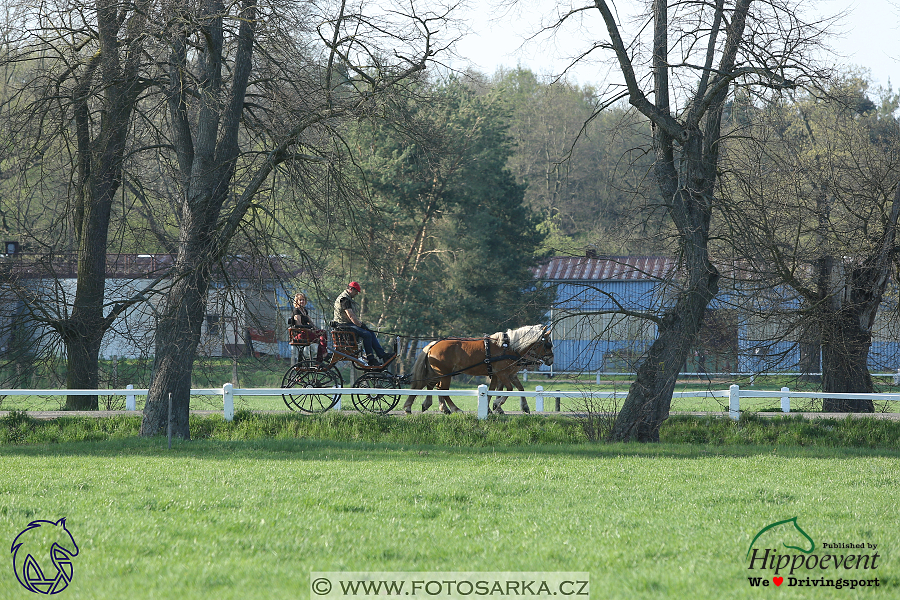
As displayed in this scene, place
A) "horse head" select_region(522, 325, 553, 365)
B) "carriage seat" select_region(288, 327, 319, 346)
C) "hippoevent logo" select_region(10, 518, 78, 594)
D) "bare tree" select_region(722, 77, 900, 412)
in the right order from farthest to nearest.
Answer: "horse head" select_region(522, 325, 553, 365)
"carriage seat" select_region(288, 327, 319, 346)
"bare tree" select_region(722, 77, 900, 412)
"hippoevent logo" select_region(10, 518, 78, 594)

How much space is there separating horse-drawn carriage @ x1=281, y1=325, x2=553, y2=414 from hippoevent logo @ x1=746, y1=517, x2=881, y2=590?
9.04m

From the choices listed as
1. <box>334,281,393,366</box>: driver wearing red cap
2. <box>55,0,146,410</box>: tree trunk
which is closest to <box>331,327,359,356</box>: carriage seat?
<box>334,281,393,366</box>: driver wearing red cap

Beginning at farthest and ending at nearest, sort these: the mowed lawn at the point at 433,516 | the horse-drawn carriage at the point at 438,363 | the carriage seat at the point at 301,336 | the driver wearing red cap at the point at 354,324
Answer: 1. the horse-drawn carriage at the point at 438,363
2. the driver wearing red cap at the point at 354,324
3. the carriage seat at the point at 301,336
4. the mowed lawn at the point at 433,516

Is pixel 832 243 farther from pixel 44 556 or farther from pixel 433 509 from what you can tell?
pixel 44 556

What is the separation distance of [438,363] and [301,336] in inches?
109

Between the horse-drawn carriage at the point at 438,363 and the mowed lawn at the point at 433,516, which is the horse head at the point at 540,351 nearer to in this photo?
the horse-drawn carriage at the point at 438,363

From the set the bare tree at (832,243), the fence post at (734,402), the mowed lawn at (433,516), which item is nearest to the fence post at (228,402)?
the mowed lawn at (433,516)

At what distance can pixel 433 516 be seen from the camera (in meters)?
6.02

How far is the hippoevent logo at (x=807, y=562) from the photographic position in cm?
445

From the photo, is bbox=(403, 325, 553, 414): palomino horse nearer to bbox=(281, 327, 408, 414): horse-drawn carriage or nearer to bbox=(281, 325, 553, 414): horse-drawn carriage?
bbox=(281, 325, 553, 414): horse-drawn carriage

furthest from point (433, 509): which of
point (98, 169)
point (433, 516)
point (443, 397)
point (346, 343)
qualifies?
point (98, 169)

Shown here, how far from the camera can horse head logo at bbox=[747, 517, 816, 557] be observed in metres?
4.99

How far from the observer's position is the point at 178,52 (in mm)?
11523

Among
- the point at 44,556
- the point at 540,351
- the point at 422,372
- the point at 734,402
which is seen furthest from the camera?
the point at 422,372
